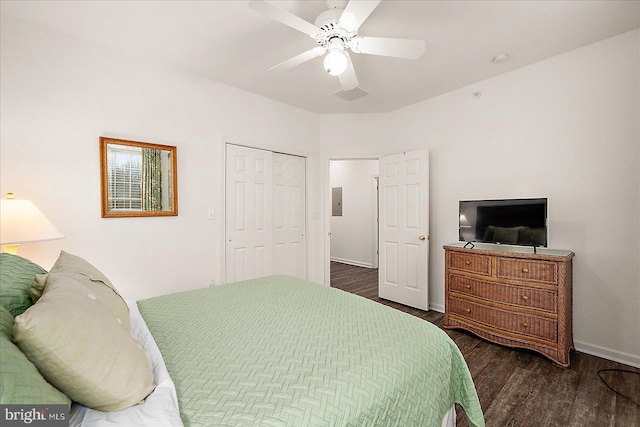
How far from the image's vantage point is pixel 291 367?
3.49ft

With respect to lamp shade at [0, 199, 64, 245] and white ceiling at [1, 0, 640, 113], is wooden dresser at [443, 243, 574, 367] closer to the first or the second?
white ceiling at [1, 0, 640, 113]

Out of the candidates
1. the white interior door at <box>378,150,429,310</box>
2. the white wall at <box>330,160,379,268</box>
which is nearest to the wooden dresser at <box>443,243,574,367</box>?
the white interior door at <box>378,150,429,310</box>

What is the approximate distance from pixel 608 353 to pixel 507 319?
31.3 inches

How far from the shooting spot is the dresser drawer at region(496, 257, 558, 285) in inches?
92.7

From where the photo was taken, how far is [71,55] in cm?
237

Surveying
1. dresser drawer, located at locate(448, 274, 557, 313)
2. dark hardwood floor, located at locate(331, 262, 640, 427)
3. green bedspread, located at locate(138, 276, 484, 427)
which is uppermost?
green bedspread, located at locate(138, 276, 484, 427)

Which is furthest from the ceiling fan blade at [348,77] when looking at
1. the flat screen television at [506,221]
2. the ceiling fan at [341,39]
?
the flat screen television at [506,221]

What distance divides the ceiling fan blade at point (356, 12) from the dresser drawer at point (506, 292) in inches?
96.5

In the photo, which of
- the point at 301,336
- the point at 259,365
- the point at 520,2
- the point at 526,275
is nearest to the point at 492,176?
the point at 526,275

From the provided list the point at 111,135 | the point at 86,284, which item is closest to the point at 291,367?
the point at 86,284

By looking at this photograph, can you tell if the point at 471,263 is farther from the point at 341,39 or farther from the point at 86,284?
the point at 86,284

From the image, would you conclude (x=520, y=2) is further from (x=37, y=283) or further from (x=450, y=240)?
(x=37, y=283)

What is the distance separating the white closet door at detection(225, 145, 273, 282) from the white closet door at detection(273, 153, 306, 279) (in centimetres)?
11

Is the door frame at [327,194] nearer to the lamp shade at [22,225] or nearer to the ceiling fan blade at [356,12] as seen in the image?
the ceiling fan blade at [356,12]
